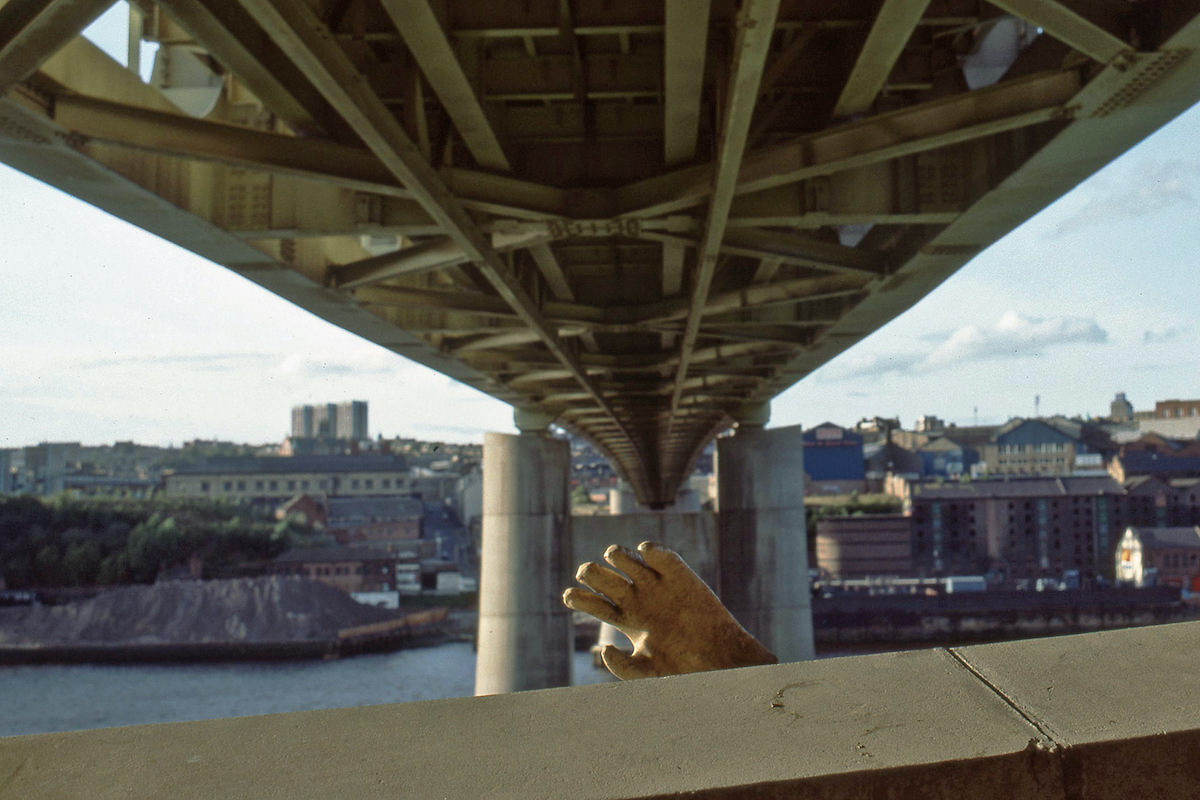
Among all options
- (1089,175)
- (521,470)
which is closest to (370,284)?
(1089,175)

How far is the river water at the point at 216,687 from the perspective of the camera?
50531mm

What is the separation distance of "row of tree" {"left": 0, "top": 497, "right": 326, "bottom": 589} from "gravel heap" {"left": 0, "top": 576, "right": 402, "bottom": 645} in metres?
5.49

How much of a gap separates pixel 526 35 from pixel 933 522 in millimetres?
88905

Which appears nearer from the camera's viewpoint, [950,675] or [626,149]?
[950,675]

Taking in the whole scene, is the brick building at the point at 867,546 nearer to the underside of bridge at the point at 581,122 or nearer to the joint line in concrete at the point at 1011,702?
the underside of bridge at the point at 581,122

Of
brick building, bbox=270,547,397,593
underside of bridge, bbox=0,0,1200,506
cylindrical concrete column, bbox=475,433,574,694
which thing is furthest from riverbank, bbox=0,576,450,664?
underside of bridge, bbox=0,0,1200,506

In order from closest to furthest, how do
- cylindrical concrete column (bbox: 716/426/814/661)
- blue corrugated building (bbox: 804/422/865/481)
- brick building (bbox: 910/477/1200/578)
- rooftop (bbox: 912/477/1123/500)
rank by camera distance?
1. cylindrical concrete column (bbox: 716/426/814/661)
2. brick building (bbox: 910/477/1200/578)
3. rooftop (bbox: 912/477/1123/500)
4. blue corrugated building (bbox: 804/422/865/481)

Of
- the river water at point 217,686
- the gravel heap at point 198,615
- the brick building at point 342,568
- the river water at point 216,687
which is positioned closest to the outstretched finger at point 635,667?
the river water at point 216,687

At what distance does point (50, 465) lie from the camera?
99250 mm

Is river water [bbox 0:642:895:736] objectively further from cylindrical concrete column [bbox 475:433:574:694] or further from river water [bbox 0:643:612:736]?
cylindrical concrete column [bbox 475:433:574:694]

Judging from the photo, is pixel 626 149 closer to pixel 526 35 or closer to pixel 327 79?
pixel 526 35

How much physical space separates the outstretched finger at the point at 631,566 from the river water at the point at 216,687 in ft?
139

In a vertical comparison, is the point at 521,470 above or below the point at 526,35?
below

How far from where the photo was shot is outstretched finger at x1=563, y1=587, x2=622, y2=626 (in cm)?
392
